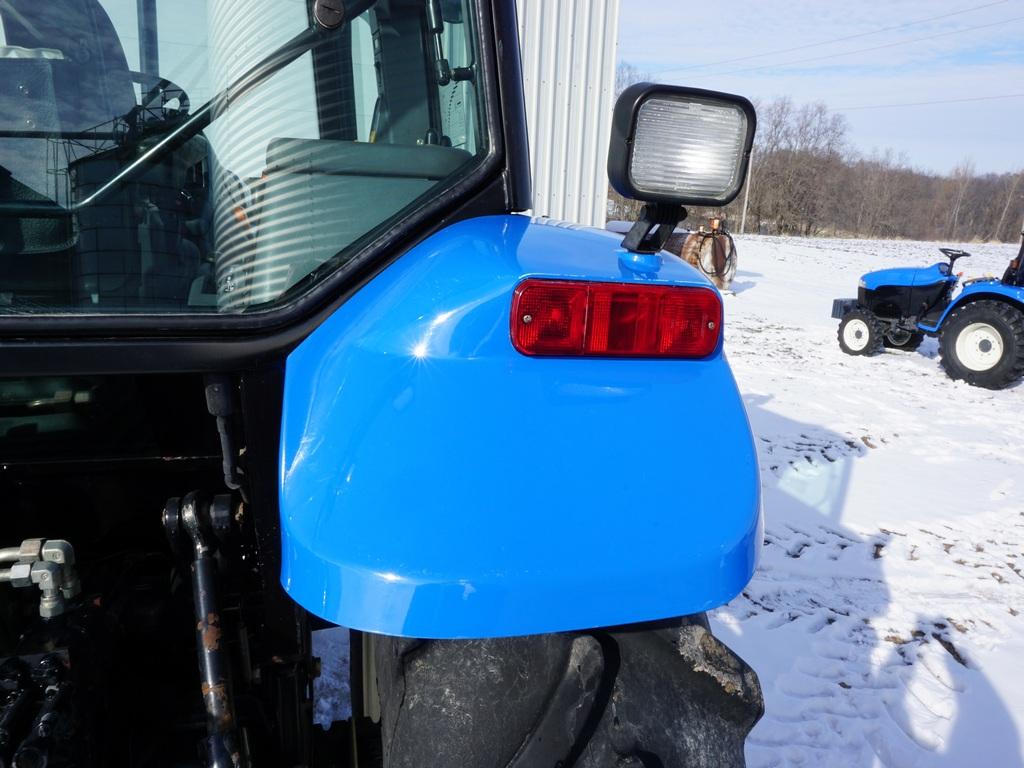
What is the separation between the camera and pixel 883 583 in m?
3.30

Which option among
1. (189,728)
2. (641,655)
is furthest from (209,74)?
(189,728)

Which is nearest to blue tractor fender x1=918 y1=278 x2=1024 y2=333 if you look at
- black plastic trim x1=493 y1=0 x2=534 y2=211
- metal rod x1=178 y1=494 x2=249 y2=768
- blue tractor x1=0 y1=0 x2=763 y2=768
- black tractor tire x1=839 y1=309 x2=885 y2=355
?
black tractor tire x1=839 y1=309 x2=885 y2=355

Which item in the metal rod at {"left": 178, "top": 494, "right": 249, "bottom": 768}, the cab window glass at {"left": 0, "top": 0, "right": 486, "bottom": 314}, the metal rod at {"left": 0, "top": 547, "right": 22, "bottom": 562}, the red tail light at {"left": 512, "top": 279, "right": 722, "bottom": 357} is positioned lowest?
the metal rod at {"left": 178, "top": 494, "right": 249, "bottom": 768}

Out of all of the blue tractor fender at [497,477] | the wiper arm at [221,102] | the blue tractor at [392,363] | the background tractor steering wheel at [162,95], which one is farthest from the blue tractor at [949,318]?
the background tractor steering wheel at [162,95]

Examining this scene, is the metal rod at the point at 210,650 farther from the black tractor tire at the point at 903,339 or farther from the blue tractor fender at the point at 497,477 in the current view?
the black tractor tire at the point at 903,339

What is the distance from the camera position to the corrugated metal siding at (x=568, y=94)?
6.11 m

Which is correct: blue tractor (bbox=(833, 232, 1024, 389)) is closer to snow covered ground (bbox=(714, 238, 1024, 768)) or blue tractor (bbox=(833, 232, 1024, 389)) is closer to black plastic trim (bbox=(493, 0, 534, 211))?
snow covered ground (bbox=(714, 238, 1024, 768))

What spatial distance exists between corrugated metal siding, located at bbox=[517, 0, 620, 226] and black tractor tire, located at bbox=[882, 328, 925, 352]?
4150mm

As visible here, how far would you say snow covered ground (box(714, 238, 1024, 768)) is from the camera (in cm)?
237

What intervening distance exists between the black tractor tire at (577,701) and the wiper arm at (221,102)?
794 mm

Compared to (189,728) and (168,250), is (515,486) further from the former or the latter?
(189,728)

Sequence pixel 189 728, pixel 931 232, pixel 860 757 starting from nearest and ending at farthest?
pixel 189 728 < pixel 860 757 < pixel 931 232

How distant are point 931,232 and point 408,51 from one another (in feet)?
176

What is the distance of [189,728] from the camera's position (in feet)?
4.49
